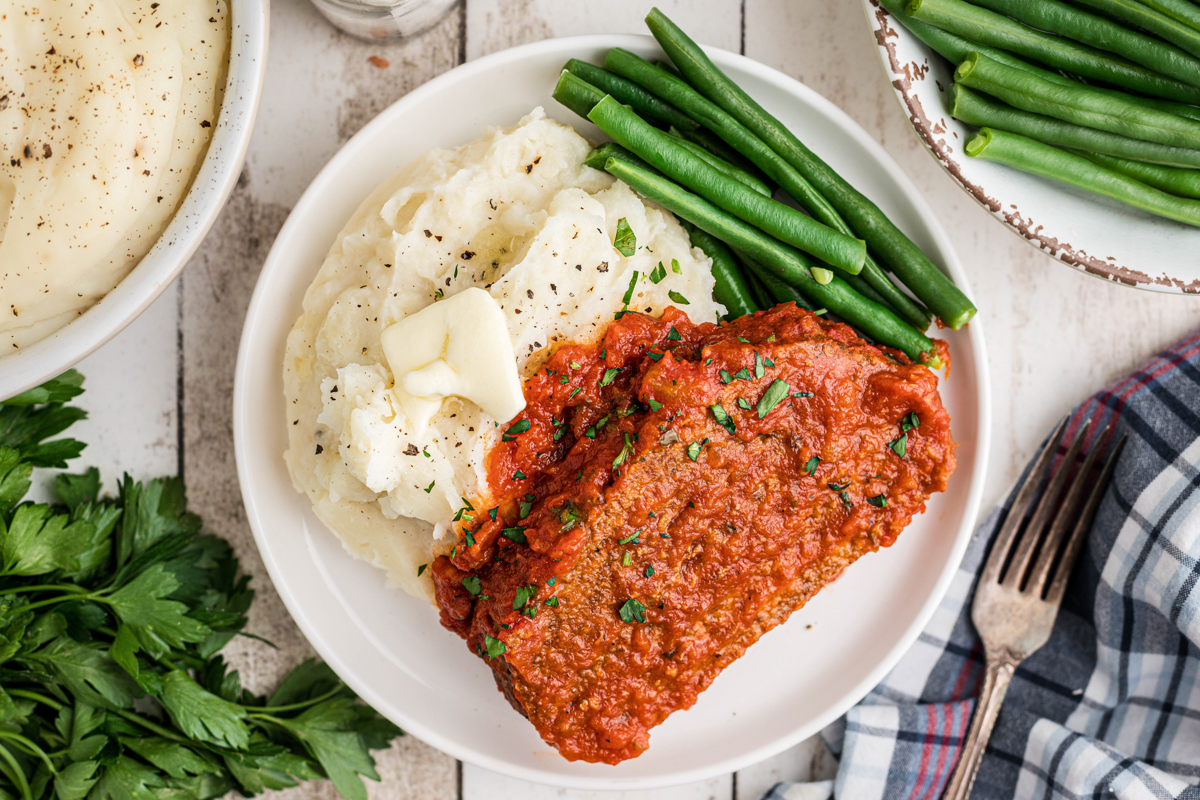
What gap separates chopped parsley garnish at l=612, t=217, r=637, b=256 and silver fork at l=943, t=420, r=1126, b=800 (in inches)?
85.4

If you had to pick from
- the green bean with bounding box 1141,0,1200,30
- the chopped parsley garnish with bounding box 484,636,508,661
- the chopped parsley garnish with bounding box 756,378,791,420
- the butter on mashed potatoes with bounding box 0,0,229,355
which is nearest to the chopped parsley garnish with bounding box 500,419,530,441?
the chopped parsley garnish with bounding box 484,636,508,661

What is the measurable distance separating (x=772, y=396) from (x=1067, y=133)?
1575mm

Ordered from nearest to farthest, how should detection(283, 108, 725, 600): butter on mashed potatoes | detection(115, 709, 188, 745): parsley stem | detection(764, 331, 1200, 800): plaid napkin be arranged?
detection(283, 108, 725, 600): butter on mashed potatoes → detection(115, 709, 188, 745): parsley stem → detection(764, 331, 1200, 800): plaid napkin

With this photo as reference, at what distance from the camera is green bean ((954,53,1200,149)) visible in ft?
10.6

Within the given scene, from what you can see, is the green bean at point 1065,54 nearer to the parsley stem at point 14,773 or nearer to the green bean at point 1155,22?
the green bean at point 1155,22

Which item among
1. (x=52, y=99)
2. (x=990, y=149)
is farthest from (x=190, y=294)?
(x=990, y=149)

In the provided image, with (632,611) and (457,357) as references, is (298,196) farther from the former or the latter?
(632,611)

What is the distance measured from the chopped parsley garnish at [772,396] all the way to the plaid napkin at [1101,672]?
1663mm

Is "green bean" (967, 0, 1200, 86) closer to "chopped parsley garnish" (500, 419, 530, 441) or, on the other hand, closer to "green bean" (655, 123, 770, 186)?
"green bean" (655, 123, 770, 186)

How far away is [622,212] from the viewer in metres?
→ 3.27

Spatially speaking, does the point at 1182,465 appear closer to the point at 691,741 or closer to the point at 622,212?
the point at 691,741

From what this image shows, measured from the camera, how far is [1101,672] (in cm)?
410

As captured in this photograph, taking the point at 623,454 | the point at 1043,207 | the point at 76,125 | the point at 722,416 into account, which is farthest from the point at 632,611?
the point at 76,125

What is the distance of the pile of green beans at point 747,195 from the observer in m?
3.25
